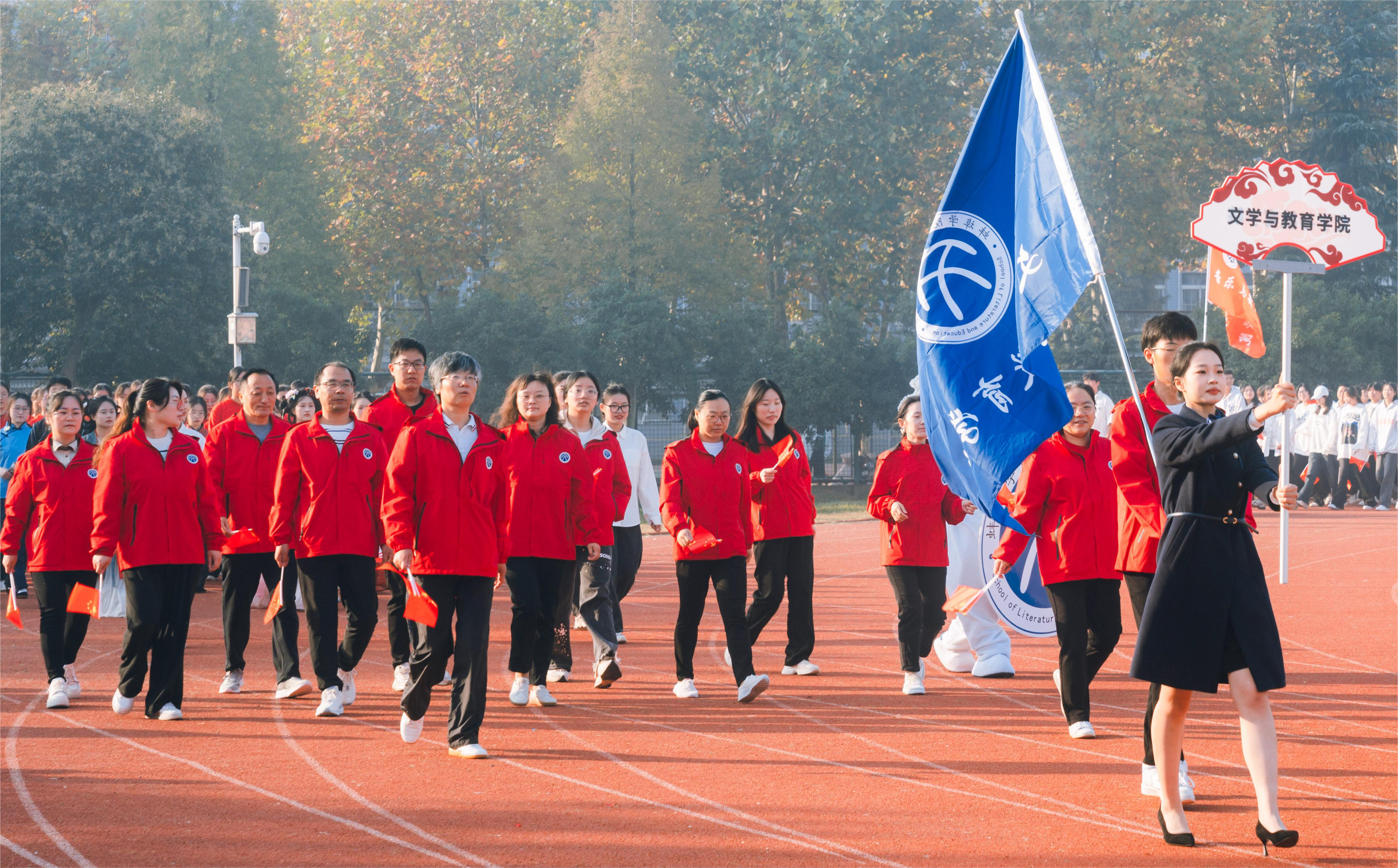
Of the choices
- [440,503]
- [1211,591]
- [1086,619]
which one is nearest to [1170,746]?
[1211,591]

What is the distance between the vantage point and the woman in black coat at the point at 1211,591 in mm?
5078

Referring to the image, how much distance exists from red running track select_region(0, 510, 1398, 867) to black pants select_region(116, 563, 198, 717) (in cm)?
22

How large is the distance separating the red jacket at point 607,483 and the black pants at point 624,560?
0.37m

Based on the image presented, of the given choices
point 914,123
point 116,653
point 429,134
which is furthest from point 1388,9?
point 116,653

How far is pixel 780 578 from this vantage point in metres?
9.16

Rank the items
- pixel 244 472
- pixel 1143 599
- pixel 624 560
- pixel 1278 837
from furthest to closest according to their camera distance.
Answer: pixel 624 560 → pixel 244 472 → pixel 1143 599 → pixel 1278 837

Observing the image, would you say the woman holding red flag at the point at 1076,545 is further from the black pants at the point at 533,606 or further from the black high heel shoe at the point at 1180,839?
the black pants at the point at 533,606

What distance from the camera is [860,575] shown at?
1585 cm

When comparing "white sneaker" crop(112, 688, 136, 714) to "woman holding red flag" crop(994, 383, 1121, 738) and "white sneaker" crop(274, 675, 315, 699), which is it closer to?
"white sneaker" crop(274, 675, 315, 699)

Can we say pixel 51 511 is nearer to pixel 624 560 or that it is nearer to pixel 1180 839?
pixel 624 560

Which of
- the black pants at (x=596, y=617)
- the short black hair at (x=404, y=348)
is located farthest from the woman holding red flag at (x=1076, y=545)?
the short black hair at (x=404, y=348)

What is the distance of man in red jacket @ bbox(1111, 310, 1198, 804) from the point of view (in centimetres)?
565

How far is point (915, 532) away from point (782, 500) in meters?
0.92

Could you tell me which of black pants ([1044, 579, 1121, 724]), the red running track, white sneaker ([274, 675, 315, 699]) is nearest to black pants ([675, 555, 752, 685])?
the red running track
